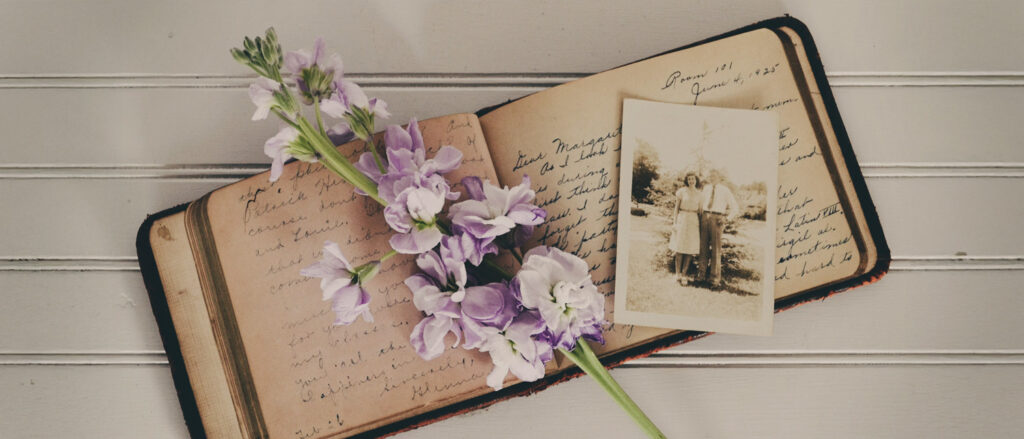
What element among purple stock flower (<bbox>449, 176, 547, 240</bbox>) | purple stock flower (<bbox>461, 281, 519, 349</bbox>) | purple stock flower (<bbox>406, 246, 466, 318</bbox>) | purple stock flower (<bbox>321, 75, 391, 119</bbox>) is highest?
purple stock flower (<bbox>321, 75, 391, 119</bbox>)

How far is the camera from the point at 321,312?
547 mm

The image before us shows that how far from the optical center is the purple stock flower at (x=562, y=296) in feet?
1.34

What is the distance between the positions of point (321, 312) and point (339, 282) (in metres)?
0.15

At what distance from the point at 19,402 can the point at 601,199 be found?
2.16 feet

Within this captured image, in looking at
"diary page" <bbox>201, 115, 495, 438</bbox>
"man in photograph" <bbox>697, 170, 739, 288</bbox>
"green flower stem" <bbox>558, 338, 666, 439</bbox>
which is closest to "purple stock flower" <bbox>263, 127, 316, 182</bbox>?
"diary page" <bbox>201, 115, 495, 438</bbox>

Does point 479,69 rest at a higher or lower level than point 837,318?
higher

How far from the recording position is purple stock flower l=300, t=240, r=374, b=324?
42 cm

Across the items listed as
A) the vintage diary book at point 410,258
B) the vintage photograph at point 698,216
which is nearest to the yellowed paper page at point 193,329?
the vintage diary book at point 410,258

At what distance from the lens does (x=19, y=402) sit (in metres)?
0.60

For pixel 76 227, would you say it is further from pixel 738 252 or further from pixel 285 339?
pixel 738 252

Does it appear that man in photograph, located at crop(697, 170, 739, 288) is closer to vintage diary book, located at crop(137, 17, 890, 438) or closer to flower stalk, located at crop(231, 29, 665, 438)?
vintage diary book, located at crop(137, 17, 890, 438)

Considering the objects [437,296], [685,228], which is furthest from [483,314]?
[685,228]

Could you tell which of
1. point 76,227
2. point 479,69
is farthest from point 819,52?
point 76,227

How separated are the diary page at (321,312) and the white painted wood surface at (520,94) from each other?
7 cm
